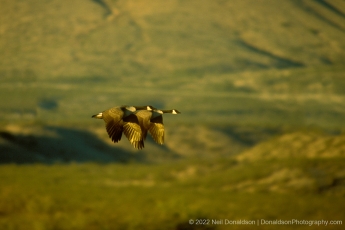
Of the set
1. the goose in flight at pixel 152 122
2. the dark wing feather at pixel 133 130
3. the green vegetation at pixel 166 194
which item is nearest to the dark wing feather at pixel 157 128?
the goose in flight at pixel 152 122

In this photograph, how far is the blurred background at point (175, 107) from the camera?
69.6 ft

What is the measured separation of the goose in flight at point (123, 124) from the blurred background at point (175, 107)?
9.84m

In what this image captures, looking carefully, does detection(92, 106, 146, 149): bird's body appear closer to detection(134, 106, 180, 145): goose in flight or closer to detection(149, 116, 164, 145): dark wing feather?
detection(134, 106, 180, 145): goose in flight

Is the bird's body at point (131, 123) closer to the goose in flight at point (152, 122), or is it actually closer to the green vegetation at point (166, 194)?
the goose in flight at point (152, 122)

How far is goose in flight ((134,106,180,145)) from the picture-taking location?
21.7 feet

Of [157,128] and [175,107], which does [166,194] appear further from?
[175,107]

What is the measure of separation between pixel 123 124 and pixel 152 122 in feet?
0.86

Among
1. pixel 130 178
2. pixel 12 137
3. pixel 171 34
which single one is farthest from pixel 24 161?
pixel 171 34

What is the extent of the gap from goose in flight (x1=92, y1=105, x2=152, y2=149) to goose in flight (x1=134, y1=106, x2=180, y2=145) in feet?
0.11

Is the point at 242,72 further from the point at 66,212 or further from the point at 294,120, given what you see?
the point at 66,212

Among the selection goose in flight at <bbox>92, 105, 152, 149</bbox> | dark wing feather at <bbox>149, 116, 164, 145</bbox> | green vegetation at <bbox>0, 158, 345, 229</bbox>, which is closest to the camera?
goose in flight at <bbox>92, 105, 152, 149</bbox>

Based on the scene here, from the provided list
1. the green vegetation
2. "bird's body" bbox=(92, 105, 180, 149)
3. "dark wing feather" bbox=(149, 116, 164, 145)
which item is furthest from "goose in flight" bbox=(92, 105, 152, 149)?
the green vegetation

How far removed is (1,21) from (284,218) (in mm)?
61033

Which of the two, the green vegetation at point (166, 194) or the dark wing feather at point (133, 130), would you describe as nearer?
the dark wing feather at point (133, 130)
